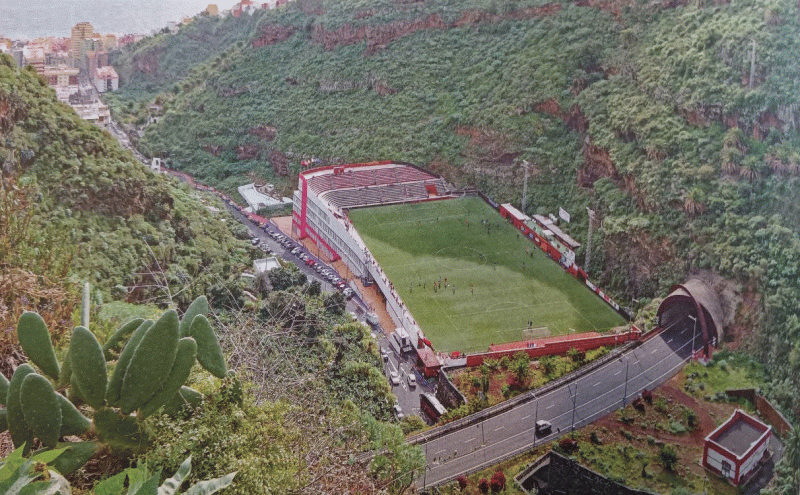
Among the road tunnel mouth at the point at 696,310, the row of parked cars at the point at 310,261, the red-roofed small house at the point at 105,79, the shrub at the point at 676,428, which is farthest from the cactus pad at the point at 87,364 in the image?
the red-roofed small house at the point at 105,79

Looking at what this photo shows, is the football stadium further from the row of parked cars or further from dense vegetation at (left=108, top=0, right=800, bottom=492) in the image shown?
dense vegetation at (left=108, top=0, right=800, bottom=492)

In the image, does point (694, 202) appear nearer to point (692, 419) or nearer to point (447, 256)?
point (447, 256)

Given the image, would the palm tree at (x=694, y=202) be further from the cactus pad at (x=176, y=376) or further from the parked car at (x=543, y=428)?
the cactus pad at (x=176, y=376)

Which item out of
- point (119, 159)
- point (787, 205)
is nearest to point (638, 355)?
point (787, 205)

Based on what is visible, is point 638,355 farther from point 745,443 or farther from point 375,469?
point 375,469

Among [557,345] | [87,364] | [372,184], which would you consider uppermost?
[87,364]

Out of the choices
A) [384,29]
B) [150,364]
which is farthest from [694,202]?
[384,29]

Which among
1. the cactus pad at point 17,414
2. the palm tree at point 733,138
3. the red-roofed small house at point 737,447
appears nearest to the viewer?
the cactus pad at point 17,414
